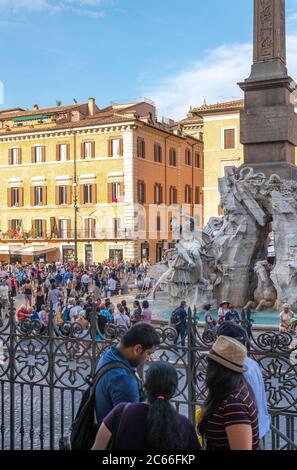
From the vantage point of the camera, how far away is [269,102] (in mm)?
15891

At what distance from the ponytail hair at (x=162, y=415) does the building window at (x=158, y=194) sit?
4294cm


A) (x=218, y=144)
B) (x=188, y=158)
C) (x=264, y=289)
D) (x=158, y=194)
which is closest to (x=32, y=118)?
(x=158, y=194)

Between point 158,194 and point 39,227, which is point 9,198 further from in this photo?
point 158,194

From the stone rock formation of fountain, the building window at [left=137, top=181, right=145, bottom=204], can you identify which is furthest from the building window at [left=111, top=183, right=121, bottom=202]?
the stone rock formation of fountain

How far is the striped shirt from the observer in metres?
3.00

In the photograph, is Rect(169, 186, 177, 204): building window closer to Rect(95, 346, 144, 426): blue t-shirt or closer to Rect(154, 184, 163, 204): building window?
Rect(154, 184, 163, 204): building window

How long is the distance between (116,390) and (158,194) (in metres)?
43.1

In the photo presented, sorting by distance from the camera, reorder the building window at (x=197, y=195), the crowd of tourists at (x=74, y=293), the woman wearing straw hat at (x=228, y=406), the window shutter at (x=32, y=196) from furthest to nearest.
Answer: the building window at (x=197, y=195) < the window shutter at (x=32, y=196) < the crowd of tourists at (x=74, y=293) < the woman wearing straw hat at (x=228, y=406)

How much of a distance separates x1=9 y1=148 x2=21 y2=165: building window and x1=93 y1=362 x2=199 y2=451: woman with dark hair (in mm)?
44999

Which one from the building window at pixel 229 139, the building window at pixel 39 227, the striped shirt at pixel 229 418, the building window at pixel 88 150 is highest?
the building window at pixel 229 139

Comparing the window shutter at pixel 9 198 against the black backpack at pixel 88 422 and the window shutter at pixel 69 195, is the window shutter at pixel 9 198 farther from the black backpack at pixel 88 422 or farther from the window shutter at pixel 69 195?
the black backpack at pixel 88 422

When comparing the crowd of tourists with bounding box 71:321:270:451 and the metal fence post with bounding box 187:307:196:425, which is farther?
the metal fence post with bounding box 187:307:196:425

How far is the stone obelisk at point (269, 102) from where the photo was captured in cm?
1567

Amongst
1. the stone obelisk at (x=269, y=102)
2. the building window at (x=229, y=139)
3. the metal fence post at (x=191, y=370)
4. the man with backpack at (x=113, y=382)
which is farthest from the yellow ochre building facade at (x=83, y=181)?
the man with backpack at (x=113, y=382)
